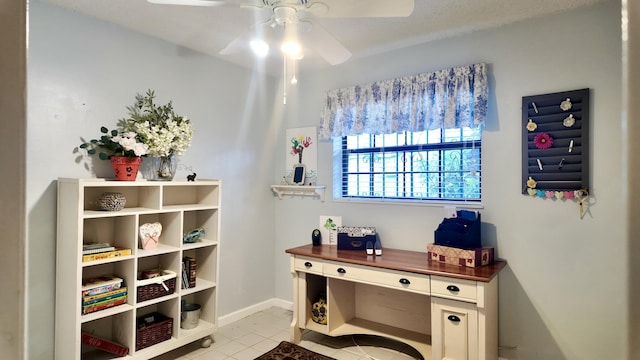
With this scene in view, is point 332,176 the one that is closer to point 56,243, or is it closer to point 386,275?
point 386,275

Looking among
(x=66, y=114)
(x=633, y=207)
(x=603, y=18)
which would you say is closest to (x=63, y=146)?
(x=66, y=114)

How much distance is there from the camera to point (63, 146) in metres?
2.40

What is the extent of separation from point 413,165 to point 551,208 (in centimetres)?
108

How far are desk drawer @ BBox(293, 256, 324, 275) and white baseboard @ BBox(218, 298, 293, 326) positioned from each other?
948 millimetres

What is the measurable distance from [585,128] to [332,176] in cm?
203

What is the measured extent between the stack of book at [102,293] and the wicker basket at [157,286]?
0.34 feet

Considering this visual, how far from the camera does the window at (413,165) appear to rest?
9.42 feet

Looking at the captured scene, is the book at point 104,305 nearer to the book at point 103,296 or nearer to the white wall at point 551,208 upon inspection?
the book at point 103,296

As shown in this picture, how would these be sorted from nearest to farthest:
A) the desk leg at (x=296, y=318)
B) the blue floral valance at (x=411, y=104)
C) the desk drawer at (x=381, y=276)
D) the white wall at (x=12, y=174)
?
the white wall at (x=12, y=174) < the desk drawer at (x=381, y=276) < the blue floral valance at (x=411, y=104) < the desk leg at (x=296, y=318)

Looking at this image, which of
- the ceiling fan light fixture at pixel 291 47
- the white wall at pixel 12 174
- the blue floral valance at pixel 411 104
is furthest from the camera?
the blue floral valance at pixel 411 104

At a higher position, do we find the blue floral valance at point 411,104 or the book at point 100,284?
the blue floral valance at point 411,104

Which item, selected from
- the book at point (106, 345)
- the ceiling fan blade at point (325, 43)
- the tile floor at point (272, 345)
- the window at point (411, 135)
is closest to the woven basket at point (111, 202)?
the book at point (106, 345)

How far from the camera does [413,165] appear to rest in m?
3.16

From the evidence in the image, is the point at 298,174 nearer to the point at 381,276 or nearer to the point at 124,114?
the point at 381,276
